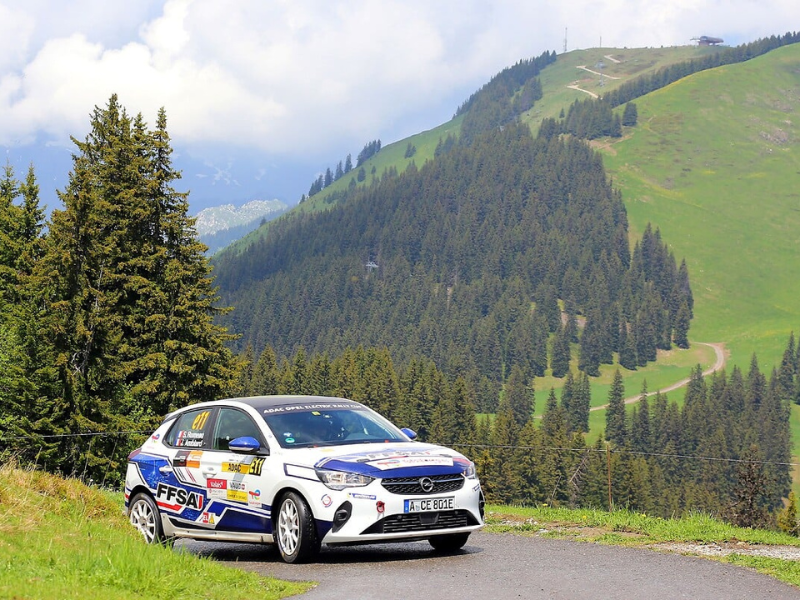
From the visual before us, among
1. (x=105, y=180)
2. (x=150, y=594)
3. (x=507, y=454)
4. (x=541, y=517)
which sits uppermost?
(x=105, y=180)

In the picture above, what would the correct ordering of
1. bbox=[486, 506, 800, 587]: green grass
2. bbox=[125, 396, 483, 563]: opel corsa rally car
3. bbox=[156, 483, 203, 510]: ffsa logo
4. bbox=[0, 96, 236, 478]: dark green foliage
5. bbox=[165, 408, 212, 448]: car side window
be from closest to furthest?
bbox=[125, 396, 483, 563]: opel corsa rally car, bbox=[486, 506, 800, 587]: green grass, bbox=[156, 483, 203, 510]: ffsa logo, bbox=[165, 408, 212, 448]: car side window, bbox=[0, 96, 236, 478]: dark green foliage

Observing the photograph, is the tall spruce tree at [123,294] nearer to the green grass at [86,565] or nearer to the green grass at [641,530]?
the green grass at [641,530]

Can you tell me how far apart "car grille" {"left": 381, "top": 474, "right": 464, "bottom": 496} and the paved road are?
0.85m

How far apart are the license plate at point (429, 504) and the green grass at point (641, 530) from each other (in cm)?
313

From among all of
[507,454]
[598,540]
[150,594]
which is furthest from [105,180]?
[507,454]

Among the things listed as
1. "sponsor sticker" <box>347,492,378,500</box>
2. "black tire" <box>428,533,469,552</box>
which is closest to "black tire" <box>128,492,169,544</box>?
"sponsor sticker" <box>347,492,378,500</box>

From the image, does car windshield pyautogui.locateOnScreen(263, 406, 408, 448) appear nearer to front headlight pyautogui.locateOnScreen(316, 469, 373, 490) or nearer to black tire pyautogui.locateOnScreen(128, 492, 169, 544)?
front headlight pyautogui.locateOnScreen(316, 469, 373, 490)

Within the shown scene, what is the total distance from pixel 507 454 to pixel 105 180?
242 feet

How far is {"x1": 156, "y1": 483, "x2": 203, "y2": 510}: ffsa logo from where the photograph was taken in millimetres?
13180

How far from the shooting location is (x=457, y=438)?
120438 mm

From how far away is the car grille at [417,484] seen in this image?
11.6 meters

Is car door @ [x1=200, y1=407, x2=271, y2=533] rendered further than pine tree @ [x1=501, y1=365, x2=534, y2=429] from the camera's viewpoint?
No

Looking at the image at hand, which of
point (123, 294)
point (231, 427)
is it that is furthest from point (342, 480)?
point (123, 294)

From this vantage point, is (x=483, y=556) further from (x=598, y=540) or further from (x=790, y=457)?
(x=790, y=457)
